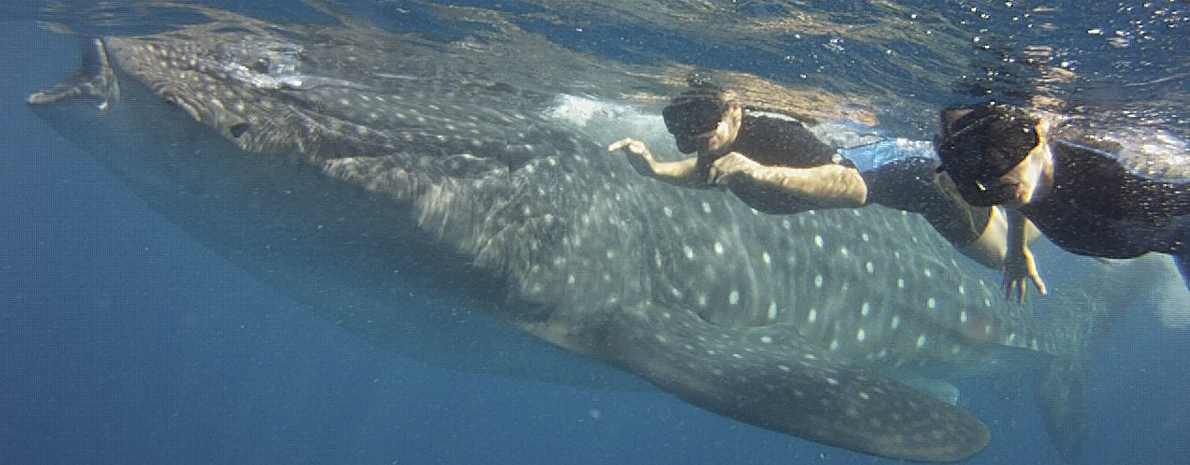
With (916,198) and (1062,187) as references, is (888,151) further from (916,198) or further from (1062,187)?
(1062,187)

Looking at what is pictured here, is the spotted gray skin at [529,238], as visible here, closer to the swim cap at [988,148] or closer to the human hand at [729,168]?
the human hand at [729,168]

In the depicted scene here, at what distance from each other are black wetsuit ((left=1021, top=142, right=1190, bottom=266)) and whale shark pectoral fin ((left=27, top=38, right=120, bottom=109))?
6.81 meters

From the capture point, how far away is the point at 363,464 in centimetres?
6206

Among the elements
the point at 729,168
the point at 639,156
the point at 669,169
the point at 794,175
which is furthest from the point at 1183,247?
the point at 639,156

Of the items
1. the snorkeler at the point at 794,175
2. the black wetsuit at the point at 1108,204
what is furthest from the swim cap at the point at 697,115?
the black wetsuit at the point at 1108,204

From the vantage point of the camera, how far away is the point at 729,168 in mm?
5586

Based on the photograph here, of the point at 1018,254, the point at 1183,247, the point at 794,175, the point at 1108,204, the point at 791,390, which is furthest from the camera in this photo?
the point at 1018,254

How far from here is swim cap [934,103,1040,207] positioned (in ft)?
12.1

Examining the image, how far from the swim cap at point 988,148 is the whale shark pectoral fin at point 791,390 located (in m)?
2.05

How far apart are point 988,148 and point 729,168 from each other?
2138 millimetres

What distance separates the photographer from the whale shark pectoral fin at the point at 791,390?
5078 millimetres

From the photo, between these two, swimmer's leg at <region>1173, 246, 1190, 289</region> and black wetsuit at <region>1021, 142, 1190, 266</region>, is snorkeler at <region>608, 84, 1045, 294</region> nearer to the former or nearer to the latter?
black wetsuit at <region>1021, 142, 1190, 266</region>

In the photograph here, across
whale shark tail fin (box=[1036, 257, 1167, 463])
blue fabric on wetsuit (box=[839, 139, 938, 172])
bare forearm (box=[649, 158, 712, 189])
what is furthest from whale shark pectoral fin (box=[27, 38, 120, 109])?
whale shark tail fin (box=[1036, 257, 1167, 463])

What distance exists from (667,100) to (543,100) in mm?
2287
